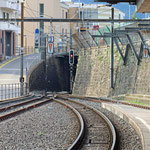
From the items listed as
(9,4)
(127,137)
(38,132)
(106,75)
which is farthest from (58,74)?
(127,137)

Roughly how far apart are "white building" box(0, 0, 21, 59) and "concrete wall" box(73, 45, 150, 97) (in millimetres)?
21600

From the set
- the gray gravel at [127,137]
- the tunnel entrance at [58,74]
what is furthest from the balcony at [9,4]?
the gray gravel at [127,137]

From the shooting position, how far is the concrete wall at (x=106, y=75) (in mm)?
31234

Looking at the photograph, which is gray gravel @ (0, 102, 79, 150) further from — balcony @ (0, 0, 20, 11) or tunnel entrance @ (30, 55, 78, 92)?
balcony @ (0, 0, 20, 11)

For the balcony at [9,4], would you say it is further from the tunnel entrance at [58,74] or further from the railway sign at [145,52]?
the railway sign at [145,52]

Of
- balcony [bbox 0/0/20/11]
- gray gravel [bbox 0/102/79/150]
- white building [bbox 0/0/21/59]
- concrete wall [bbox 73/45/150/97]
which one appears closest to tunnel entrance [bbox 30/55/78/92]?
concrete wall [bbox 73/45/150/97]

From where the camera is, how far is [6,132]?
13.3 meters

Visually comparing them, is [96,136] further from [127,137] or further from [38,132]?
[38,132]

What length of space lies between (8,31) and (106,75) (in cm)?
3529

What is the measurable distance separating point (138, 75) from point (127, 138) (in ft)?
65.8

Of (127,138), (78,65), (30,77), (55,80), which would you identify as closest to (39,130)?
(127,138)

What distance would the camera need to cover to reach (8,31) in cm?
7069

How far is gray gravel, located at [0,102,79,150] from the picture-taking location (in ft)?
36.0

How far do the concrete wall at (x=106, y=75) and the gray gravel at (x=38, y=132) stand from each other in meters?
13.7
